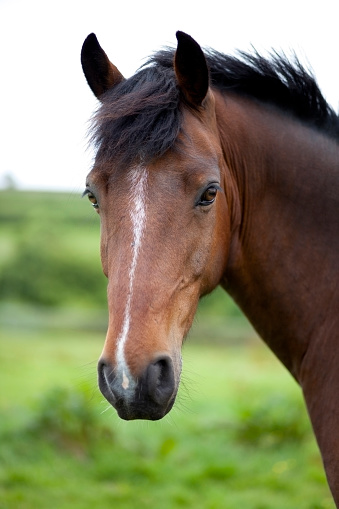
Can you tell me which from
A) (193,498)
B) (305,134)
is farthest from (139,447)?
(305,134)

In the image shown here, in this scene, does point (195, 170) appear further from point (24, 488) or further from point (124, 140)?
point (24, 488)

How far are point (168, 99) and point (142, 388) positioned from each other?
1.47m

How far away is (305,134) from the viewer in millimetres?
3381

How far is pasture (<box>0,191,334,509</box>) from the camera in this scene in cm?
585

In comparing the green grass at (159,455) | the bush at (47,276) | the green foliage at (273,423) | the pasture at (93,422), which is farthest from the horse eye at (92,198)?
the bush at (47,276)

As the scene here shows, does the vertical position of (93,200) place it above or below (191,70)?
below

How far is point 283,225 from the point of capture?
128 inches

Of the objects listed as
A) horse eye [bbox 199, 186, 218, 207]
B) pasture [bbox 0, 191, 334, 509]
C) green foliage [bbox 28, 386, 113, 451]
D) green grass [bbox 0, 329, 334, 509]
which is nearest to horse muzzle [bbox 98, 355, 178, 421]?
pasture [bbox 0, 191, 334, 509]

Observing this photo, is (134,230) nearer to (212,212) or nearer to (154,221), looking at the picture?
(154,221)

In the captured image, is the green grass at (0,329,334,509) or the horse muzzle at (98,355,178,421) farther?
the green grass at (0,329,334,509)

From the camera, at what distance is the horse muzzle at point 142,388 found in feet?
7.53

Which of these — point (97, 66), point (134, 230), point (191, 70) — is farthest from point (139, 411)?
point (97, 66)

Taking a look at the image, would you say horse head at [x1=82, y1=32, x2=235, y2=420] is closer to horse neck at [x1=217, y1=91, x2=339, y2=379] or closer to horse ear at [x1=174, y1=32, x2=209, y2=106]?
horse ear at [x1=174, y1=32, x2=209, y2=106]

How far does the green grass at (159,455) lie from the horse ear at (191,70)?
2830 mm
